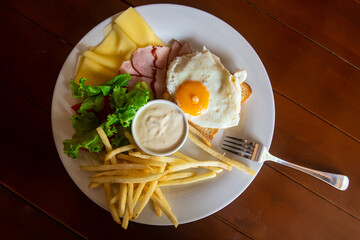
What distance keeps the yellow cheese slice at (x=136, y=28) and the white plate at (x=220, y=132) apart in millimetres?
81

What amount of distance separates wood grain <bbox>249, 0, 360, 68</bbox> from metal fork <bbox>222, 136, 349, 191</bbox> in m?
1.20

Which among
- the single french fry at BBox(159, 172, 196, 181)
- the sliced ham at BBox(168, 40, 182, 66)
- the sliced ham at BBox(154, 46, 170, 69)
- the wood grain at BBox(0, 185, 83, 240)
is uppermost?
the sliced ham at BBox(168, 40, 182, 66)

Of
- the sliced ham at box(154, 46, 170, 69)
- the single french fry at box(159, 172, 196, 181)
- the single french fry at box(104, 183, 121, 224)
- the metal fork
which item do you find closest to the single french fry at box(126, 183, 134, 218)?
the single french fry at box(104, 183, 121, 224)

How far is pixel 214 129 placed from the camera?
2.47m

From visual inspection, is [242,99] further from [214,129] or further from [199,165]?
[199,165]

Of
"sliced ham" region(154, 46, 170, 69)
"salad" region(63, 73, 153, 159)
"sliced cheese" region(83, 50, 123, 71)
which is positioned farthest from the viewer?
"sliced ham" region(154, 46, 170, 69)

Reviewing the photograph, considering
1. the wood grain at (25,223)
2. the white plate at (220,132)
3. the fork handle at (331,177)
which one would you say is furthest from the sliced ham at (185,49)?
the wood grain at (25,223)

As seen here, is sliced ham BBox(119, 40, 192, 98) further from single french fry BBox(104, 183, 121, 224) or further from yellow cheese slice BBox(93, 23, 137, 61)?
single french fry BBox(104, 183, 121, 224)

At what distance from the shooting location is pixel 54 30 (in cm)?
272

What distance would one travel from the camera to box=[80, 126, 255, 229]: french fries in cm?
207

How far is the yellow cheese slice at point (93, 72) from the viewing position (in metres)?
2.40

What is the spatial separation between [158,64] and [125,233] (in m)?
1.56

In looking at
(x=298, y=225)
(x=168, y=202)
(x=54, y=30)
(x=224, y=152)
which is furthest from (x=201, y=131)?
(x=54, y=30)

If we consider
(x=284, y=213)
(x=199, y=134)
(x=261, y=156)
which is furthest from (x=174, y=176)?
(x=284, y=213)
